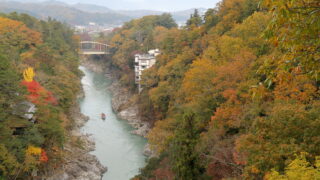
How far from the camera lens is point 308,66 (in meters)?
3.29

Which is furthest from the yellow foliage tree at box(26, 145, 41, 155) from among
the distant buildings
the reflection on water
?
the distant buildings

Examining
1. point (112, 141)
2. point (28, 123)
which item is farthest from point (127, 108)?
point (28, 123)

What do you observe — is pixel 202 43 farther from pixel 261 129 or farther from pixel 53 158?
pixel 261 129

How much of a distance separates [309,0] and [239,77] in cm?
939

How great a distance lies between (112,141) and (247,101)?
38.0ft

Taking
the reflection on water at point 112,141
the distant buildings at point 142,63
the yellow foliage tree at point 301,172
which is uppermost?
the yellow foliage tree at point 301,172

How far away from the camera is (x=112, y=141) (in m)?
20.4

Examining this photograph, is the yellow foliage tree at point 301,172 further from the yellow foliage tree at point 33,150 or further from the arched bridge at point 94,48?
the arched bridge at point 94,48

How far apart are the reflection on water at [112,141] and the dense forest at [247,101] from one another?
227 cm

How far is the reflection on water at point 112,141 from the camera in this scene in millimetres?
16656

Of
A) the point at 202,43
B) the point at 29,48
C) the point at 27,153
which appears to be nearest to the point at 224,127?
the point at 27,153

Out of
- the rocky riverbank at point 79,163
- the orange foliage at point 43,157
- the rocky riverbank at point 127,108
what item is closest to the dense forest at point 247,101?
the rocky riverbank at point 127,108

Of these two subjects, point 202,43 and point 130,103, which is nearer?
point 202,43

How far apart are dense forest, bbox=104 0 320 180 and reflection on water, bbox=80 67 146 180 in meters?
2.27
